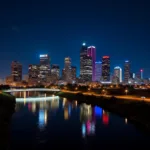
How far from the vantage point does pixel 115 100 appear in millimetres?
71688

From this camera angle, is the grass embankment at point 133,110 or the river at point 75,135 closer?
the river at point 75,135

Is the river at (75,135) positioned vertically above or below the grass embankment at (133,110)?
below

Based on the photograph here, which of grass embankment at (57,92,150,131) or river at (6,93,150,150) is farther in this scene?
grass embankment at (57,92,150,131)

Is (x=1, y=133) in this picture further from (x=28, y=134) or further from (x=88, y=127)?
(x=88, y=127)

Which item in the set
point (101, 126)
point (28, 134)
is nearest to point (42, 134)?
point (28, 134)

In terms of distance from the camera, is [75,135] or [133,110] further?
[133,110]

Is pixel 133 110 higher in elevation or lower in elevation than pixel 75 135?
higher

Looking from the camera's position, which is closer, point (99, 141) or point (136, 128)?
point (99, 141)

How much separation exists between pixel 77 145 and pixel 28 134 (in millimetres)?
9448

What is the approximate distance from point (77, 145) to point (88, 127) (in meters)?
11.9

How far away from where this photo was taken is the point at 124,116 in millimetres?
54375

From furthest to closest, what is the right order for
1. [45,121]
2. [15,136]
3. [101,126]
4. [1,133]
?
1. [45,121]
2. [101,126]
3. [15,136]
4. [1,133]

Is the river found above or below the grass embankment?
below

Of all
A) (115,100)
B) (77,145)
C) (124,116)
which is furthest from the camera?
(115,100)
